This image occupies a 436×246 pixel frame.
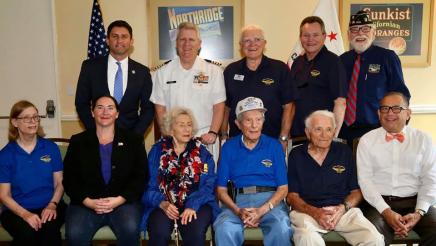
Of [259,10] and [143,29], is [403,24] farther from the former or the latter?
[143,29]

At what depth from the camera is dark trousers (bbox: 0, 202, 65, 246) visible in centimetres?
252

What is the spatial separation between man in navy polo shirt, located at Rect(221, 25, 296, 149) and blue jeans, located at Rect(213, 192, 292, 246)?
0.72 m

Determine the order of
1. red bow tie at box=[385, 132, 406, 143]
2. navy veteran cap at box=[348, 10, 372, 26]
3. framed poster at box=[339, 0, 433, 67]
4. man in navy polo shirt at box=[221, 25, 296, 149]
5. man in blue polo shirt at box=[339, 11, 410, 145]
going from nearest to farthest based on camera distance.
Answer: red bow tie at box=[385, 132, 406, 143]
man in navy polo shirt at box=[221, 25, 296, 149]
man in blue polo shirt at box=[339, 11, 410, 145]
navy veteran cap at box=[348, 10, 372, 26]
framed poster at box=[339, 0, 433, 67]

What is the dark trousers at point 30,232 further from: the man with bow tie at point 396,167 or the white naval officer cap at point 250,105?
the man with bow tie at point 396,167

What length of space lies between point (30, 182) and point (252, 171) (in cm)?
151

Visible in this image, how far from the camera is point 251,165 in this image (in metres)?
2.78

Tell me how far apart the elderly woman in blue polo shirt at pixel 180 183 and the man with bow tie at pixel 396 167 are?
1059 millimetres

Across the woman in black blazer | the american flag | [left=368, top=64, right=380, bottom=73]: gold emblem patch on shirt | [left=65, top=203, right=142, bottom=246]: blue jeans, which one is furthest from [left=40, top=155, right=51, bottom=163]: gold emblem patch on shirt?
[left=368, top=64, right=380, bottom=73]: gold emblem patch on shirt

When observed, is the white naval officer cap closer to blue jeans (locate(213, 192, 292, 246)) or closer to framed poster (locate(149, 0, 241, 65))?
blue jeans (locate(213, 192, 292, 246))

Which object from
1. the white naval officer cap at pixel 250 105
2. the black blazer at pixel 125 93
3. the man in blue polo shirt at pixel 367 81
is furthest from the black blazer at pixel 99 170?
the man in blue polo shirt at pixel 367 81

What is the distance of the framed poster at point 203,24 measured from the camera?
15.1ft

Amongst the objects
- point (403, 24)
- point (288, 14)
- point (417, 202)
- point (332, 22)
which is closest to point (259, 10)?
point (288, 14)

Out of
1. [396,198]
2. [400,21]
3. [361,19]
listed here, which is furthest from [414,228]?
[400,21]

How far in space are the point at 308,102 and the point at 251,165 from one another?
0.81 metres
